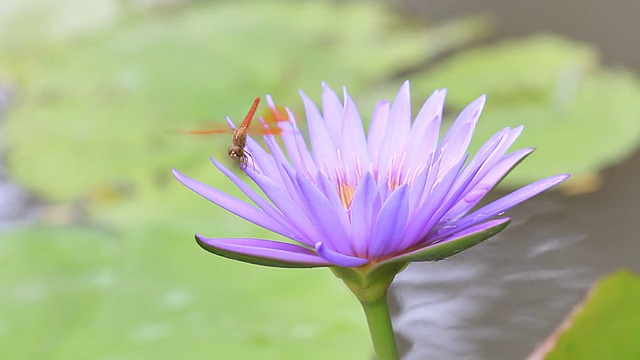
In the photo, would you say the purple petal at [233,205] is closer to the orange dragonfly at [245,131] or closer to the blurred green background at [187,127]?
the orange dragonfly at [245,131]

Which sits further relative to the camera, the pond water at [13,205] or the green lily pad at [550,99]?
the pond water at [13,205]

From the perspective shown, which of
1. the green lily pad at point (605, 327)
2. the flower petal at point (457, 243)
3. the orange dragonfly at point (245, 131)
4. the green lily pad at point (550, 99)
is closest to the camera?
the flower petal at point (457, 243)

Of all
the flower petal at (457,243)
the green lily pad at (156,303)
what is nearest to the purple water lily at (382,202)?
the flower petal at (457,243)

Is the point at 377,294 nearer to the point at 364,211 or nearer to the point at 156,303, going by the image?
the point at 364,211

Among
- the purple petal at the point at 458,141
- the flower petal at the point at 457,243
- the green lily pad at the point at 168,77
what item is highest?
the green lily pad at the point at 168,77

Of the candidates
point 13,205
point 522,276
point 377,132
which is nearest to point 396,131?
point 377,132

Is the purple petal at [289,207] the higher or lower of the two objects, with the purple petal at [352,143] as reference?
lower

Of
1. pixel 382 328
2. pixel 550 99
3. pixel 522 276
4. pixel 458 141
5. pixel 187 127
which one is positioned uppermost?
pixel 187 127

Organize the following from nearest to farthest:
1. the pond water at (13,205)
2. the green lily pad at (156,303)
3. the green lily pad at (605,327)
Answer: the green lily pad at (605,327)
the green lily pad at (156,303)
the pond water at (13,205)
